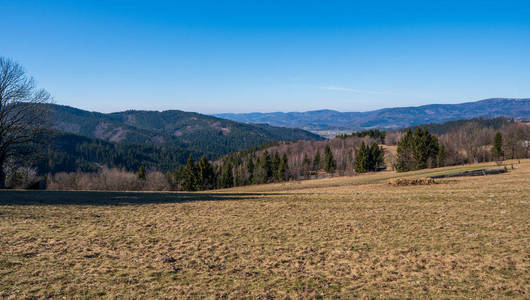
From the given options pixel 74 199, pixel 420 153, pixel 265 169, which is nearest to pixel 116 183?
pixel 265 169

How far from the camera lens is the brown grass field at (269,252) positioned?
8078 mm

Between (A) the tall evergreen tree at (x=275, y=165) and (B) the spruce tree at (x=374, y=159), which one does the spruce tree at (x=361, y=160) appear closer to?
(B) the spruce tree at (x=374, y=159)

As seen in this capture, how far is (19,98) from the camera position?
32.7 m

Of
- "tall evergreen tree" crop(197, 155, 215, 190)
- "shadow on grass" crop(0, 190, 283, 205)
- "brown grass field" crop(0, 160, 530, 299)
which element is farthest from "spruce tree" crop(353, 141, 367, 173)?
"brown grass field" crop(0, 160, 530, 299)

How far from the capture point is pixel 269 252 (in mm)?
11375

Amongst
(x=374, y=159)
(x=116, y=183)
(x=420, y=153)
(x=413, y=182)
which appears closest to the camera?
(x=413, y=182)

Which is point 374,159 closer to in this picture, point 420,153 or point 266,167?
point 420,153

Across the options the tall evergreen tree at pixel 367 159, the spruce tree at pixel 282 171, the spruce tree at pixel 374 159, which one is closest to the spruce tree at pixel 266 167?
the spruce tree at pixel 282 171

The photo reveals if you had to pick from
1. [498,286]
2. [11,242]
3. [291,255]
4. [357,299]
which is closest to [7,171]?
[11,242]

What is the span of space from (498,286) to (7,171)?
4892 cm

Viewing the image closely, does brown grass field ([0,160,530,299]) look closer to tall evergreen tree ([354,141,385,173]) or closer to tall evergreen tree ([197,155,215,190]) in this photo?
tall evergreen tree ([197,155,215,190])

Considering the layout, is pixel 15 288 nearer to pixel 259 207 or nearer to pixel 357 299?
pixel 357 299

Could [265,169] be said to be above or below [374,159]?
below

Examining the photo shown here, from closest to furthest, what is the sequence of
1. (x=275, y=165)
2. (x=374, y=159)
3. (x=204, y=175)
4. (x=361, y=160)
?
(x=204, y=175)
(x=361, y=160)
(x=374, y=159)
(x=275, y=165)
